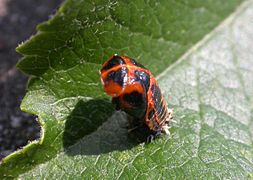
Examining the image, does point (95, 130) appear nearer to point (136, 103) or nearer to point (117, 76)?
point (136, 103)

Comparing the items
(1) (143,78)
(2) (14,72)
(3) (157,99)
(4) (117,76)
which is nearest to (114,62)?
(4) (117,76)

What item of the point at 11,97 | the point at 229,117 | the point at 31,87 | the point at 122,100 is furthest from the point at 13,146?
the point at 229,117

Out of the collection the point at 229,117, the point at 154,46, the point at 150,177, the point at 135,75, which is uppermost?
the point at 135,75

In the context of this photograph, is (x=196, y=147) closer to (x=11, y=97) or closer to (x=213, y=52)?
(x=213, y=52)

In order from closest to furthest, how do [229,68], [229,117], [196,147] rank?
[196,147] < [229,117] < [229,68]

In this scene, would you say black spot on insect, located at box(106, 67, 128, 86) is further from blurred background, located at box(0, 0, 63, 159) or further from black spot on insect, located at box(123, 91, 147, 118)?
blurred background, located at box(0, 0, 63, 159)

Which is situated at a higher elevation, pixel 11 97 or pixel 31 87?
pixel 31 87

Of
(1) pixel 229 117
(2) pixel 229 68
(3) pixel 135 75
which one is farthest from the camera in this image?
(2) pixel 229 68

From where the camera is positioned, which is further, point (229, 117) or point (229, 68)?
point (229, 68)
